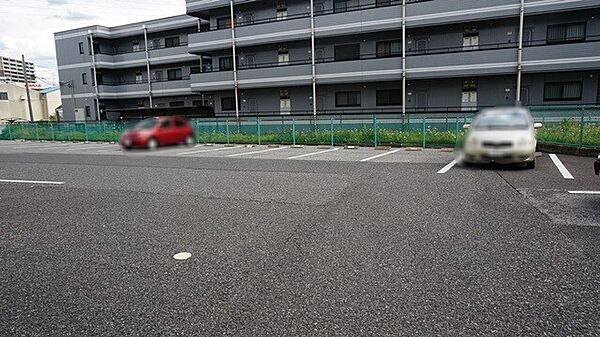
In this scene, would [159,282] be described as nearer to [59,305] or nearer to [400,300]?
[59,305]

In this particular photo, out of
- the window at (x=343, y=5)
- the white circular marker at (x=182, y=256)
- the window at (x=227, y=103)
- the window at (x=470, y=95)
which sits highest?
the window at (x=343, y=5)

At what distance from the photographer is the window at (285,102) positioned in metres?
46.9

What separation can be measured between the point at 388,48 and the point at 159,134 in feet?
149

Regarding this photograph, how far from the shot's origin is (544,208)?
44.5 feet

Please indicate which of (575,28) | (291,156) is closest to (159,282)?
(291,156)

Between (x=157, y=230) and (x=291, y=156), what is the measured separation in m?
18.6

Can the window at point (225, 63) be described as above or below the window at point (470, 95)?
above

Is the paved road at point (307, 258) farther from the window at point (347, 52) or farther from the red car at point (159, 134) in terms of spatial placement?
the window at point (347, 52)

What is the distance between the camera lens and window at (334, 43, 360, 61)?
44.9 metres

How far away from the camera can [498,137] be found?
1.21 metres

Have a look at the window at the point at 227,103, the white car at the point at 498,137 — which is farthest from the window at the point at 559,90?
the window at the point at 227,103

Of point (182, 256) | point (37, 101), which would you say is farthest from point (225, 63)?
point (37, 101)

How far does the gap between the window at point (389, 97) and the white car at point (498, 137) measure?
136 ft

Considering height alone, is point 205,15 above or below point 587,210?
above
